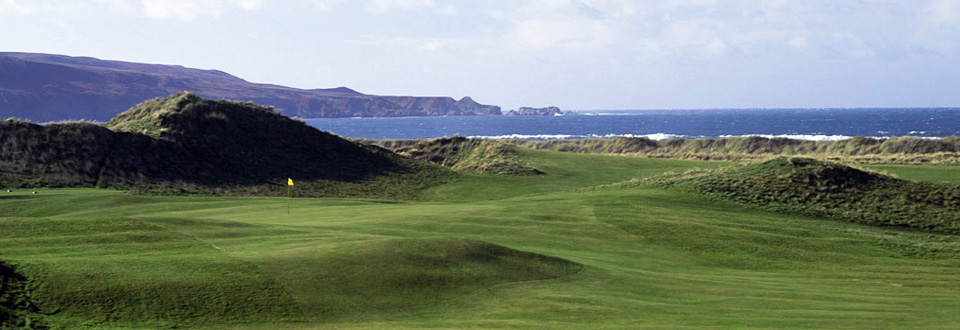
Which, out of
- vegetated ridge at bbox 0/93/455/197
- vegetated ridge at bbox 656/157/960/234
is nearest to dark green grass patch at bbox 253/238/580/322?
vegetated ridge at bbox 656/157/960/234

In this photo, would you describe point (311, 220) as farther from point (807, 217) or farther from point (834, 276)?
point (807, 217)

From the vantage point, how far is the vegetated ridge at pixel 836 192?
39.1m

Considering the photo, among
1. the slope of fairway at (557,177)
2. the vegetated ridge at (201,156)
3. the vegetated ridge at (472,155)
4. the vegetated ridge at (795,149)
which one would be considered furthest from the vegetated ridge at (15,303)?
the vegetated ridge at (795,149)

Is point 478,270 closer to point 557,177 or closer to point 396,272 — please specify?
point 396,272

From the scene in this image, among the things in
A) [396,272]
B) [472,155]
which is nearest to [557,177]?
[472,155]

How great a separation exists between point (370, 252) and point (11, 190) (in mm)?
32277

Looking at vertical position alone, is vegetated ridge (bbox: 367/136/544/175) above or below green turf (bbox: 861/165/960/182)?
below

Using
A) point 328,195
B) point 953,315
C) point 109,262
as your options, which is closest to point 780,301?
point 953,315

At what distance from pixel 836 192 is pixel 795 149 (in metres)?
49.6

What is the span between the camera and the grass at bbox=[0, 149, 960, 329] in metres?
17.3

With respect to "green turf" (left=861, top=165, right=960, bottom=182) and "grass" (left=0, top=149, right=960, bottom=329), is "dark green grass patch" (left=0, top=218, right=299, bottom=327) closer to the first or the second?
"grass" (left=0, top=149, right=960, bottom=329)

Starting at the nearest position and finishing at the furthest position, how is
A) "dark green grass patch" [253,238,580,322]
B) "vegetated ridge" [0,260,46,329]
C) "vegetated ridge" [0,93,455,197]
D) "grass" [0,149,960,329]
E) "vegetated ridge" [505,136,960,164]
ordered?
"vegetated ridge" [0,260,46,329]
"grass" [0,149,960,329]
"dark green grass patch" [253,238,580,322]
"vegetated ridge" [0,93,455,197]
"vegetated ridge" [505,136,960,164]

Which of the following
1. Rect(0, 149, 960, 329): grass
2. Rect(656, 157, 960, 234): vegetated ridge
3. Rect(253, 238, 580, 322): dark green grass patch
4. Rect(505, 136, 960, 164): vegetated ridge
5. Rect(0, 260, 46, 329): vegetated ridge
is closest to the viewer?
Rect(0, 260, 46, 329): vegetated ridge

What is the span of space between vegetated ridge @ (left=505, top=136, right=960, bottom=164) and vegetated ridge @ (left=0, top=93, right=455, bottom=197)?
3633 centimetres
